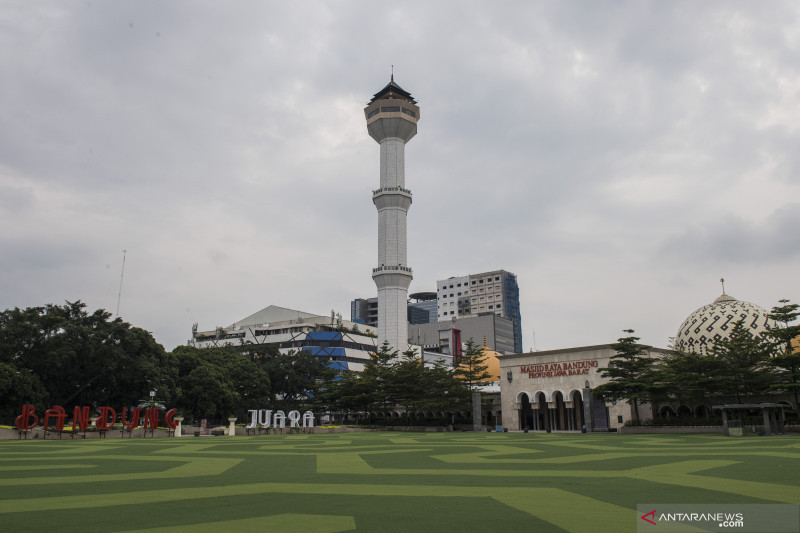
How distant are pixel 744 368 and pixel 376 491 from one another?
43.1 metres

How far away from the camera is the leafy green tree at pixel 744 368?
44875 millimetres

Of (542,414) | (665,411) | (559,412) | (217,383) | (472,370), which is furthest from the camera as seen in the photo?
(542,414)

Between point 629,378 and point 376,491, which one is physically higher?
point 629,378

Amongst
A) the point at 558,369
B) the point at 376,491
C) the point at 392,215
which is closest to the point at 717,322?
the point at 558,369

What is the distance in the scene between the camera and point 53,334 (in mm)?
56000

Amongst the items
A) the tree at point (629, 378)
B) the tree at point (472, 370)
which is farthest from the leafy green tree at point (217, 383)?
the tree at point (629, 378)

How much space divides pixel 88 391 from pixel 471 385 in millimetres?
39015

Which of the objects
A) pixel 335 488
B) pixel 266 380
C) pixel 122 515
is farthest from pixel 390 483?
pixel 266 380

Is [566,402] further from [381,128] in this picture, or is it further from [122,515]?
[122,515]

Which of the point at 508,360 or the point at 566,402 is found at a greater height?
the point at 508,360

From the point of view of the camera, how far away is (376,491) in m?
12.6

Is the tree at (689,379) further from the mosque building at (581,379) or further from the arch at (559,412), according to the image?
the arch at (559,412)

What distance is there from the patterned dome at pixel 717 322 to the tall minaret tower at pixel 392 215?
36284 millimetres

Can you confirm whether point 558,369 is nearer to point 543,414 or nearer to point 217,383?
point 543,414
